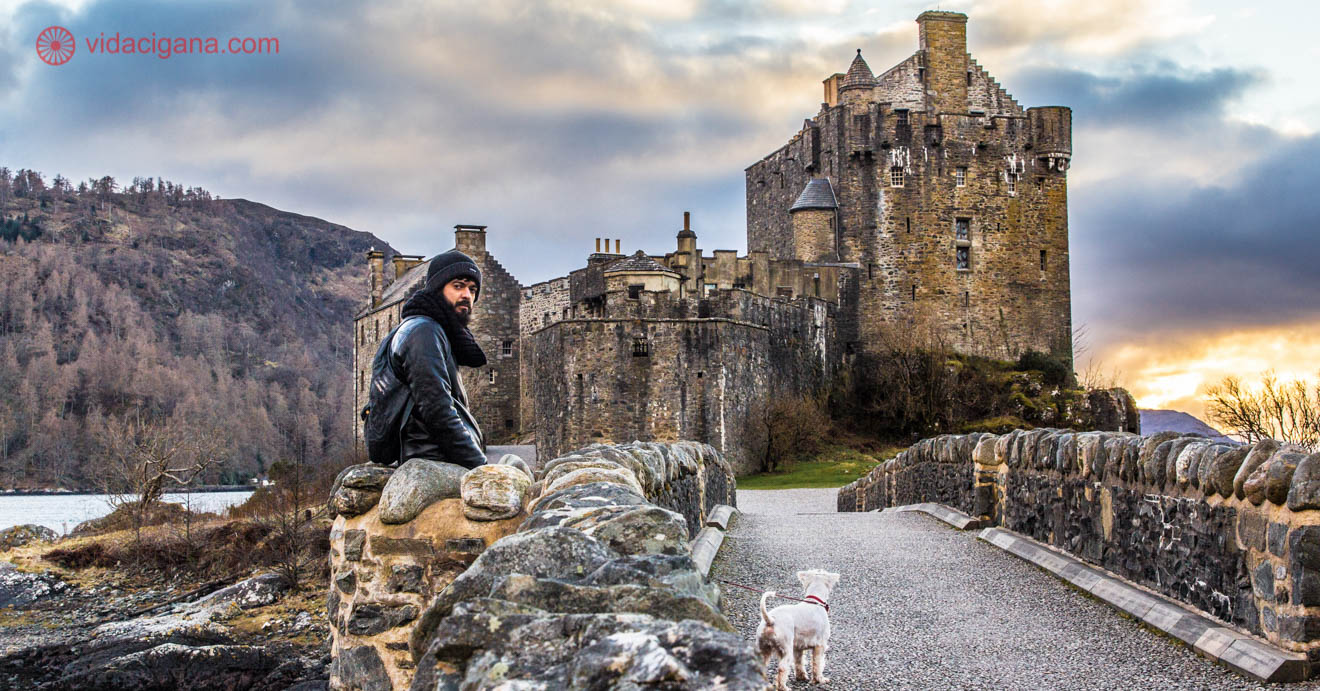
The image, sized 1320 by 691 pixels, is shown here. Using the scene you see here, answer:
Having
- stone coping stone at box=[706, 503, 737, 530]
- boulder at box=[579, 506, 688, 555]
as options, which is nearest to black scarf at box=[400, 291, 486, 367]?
boulder at box=[579, 506, 688, 555]

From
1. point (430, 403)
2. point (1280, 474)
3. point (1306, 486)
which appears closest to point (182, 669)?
point (430, 403)

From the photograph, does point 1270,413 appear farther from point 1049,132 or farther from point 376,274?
point 376,274

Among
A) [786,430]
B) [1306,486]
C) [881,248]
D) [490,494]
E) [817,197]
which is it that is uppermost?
[817,197]

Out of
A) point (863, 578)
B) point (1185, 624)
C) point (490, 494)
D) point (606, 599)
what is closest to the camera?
point (606, 599)

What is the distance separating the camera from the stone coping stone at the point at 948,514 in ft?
46.0

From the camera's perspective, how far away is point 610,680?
9.58 ft

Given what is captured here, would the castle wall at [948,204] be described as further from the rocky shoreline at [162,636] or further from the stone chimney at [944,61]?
the rocky shoreline at [162,636]

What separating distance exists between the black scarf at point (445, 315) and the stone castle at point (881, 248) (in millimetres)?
35948

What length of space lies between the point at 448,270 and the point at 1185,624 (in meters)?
5.26

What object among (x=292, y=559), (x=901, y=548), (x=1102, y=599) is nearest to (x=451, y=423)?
(x=1102, y=599)

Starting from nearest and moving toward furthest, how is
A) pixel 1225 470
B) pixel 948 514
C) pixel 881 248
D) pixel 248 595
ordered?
pixel 1225 470
pixel 948 514
pixel 248 595
pixel 881 248

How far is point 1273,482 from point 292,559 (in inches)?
901

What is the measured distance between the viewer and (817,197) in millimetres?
51875

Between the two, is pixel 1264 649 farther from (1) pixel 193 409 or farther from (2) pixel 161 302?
(2) pixel 161 302
